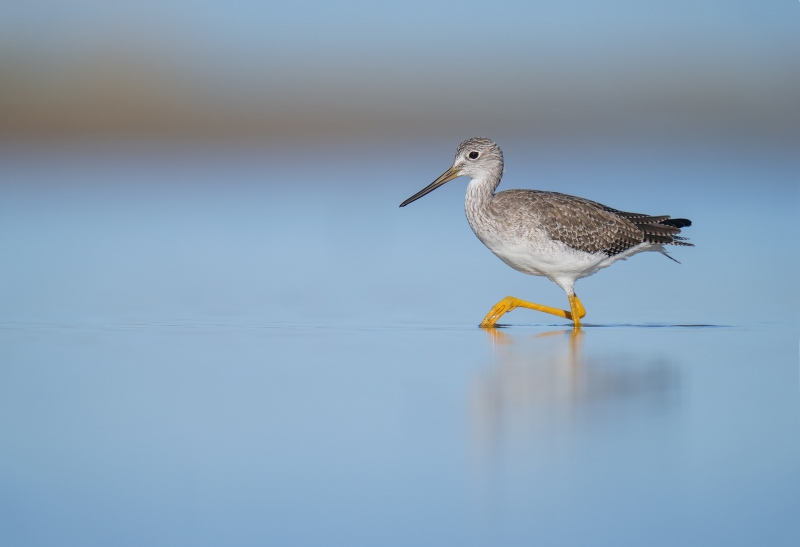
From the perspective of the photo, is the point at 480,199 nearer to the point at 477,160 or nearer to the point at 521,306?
the point at 477,160

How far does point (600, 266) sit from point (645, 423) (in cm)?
478

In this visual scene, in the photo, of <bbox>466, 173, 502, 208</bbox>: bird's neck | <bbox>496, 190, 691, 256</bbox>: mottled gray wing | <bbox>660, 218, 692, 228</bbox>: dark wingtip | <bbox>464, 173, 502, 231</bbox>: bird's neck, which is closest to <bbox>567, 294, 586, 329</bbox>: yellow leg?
<bbox>496, 190, 691, 256</bbox>: mottled gray wing

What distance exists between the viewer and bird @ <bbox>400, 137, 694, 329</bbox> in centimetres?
986

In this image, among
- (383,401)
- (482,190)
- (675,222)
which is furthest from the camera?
(675,222)

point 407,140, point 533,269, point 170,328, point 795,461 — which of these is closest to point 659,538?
point 795,461

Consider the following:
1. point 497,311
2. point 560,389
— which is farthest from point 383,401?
point 497,311

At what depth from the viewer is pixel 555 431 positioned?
18.2 feet

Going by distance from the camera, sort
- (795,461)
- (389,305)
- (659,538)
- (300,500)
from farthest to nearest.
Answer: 1. (389,305)
2. (795,461)
3. (300,500)
4. (659,538)

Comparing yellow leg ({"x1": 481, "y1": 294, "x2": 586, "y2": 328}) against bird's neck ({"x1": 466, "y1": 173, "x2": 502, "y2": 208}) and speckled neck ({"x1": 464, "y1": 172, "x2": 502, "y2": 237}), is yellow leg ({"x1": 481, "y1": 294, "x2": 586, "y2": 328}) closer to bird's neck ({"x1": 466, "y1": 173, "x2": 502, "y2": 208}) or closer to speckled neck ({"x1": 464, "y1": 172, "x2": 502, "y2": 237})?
speckled neck ({"x1": 464, "y1": 172, "x2": 502, "y2": 237})

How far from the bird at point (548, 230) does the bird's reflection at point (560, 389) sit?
1.60 m

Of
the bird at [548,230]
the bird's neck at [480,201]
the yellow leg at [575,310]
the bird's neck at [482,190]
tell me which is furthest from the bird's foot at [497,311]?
the bird's neck at [482,190]

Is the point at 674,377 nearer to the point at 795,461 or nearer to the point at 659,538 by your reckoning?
the point at 795,461

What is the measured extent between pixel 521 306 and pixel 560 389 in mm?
3216

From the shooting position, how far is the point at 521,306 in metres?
9.72
